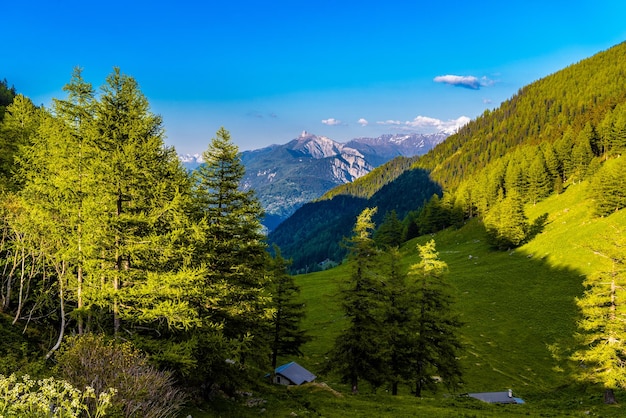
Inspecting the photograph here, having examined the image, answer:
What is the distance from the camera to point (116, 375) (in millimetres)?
10984

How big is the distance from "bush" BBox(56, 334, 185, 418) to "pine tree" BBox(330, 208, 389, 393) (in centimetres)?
1951

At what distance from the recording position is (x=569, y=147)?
4589 inches

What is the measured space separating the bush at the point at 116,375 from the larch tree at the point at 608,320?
31.5 meters

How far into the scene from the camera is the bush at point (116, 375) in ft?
35.0

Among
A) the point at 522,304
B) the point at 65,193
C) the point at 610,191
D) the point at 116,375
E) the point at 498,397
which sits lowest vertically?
the point at 498,397

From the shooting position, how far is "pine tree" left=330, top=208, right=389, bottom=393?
96.0 feet

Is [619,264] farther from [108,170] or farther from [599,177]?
[599,177]

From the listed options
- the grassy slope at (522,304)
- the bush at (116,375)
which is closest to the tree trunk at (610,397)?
the grassy slope at (522,304)

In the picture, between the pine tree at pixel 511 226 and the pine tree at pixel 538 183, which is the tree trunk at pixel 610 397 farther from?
the pine tree at pixel 538 183

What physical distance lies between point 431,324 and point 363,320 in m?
6.12

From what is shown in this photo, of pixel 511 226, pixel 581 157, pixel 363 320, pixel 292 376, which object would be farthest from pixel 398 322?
pixel 581 157

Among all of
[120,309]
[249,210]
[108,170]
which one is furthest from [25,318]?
[249,210]

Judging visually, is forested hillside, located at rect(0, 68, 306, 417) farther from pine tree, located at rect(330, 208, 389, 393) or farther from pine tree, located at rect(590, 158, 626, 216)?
→ pine tree, located at rect(590, 158, 626, 216)

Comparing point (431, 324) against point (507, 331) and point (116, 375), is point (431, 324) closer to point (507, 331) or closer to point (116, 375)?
point (116, 375)
